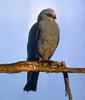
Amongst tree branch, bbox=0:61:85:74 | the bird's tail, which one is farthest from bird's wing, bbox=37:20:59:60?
tree branch, bbox=0:61:85:74

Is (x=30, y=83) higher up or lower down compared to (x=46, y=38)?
lower down

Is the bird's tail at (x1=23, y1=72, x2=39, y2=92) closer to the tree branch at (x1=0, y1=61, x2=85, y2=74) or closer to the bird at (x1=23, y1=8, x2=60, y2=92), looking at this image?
the bird at (x1=23, y1=8, x2=60, y2=92)

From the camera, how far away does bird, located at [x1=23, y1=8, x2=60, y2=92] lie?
25.8 feet

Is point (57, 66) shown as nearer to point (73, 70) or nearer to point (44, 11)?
point (73, 70)

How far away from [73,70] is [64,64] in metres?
0.26

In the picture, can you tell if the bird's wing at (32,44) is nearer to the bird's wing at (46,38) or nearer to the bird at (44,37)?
the bird at (44,37)

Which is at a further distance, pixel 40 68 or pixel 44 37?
pixel 44 37

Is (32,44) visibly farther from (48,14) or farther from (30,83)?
(30,83)

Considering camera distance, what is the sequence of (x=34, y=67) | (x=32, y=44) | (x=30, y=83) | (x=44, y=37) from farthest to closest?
(x=32, y=44), (x=44, y=37), (x=30, y=83), (x=34, y=67)

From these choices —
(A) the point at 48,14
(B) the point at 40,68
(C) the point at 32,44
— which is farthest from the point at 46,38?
(B) the point at 40,68

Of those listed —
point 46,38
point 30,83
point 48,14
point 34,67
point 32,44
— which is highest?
point 48,14

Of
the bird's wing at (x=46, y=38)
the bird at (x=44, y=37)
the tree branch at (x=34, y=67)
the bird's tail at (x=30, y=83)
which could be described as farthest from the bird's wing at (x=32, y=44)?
the tree branch at (x=34, y=67)

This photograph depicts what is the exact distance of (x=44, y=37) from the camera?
787 centimetres

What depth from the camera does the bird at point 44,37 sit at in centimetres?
787
